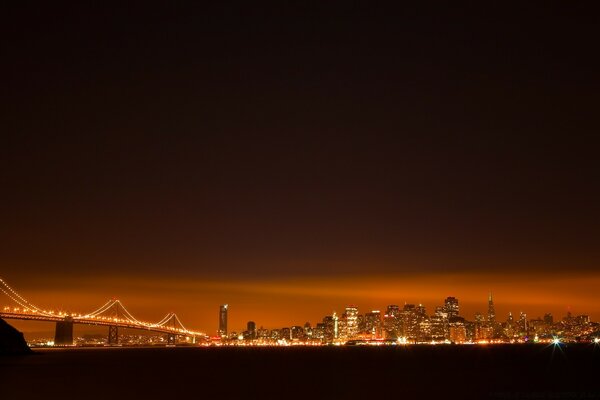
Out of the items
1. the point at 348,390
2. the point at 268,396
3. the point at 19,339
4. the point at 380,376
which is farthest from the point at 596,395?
the point at 19,339

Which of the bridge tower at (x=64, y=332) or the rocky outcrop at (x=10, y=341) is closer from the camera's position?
the rocky outcrop at (x=10, y=341)

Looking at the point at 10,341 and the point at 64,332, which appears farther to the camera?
the point at 64,332

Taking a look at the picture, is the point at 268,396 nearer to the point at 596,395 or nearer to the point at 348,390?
the point at 348,390

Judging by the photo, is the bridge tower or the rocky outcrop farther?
the bridge tower
